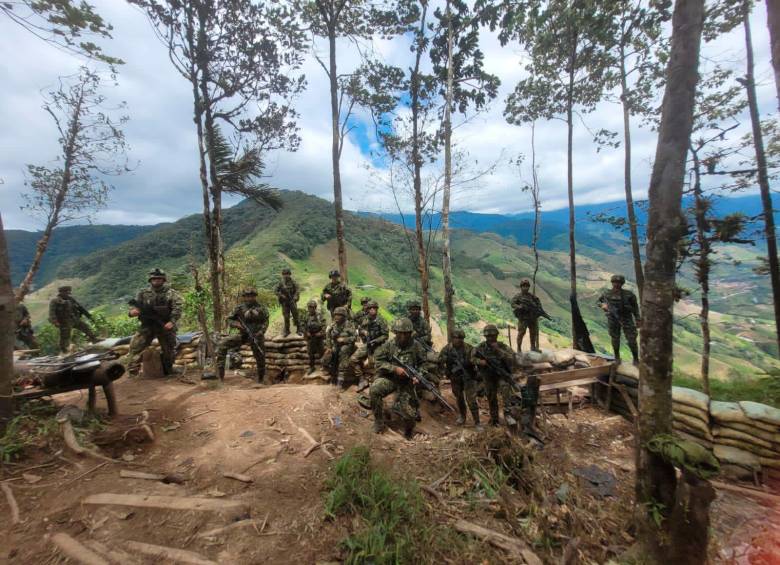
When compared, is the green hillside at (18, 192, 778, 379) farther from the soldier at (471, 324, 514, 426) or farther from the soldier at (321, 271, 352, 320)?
the soldier at (471, 324, 514, 426)

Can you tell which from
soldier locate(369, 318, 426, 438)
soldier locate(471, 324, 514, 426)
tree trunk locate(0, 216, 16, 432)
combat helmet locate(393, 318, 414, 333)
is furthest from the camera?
soldier locate(471, 324, 514, 426)

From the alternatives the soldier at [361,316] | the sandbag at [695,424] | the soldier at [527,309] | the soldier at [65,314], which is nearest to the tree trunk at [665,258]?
the sandbag at [695,424]

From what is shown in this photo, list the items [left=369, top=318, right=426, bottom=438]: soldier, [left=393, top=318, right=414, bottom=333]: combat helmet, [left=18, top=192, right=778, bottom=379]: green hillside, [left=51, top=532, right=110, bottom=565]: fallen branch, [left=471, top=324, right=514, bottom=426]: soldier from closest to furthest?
[left=51, top=532, right=110, bottom=565]: fallen branch, [left=369, top=318, right=426, bottom=438]: soldier, [left=393, top=318, right=414, bottom=333]: combat helmet, [left=471, top=324, right=514, bottom=426]: soldier, [left=18, top=192, right=778, bottom=379]: green hillside

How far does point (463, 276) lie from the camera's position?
292ft

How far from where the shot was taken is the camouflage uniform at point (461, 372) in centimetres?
666

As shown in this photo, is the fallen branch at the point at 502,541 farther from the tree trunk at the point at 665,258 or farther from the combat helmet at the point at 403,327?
the combat helmet at the point at 403,327

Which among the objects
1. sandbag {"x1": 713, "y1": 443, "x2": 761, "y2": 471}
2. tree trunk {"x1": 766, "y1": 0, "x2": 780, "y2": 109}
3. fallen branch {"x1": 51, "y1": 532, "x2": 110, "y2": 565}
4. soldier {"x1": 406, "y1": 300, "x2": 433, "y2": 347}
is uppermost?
tree trunk {"x1": 766, "y1": 0, "x2": 780, "y2": 109}

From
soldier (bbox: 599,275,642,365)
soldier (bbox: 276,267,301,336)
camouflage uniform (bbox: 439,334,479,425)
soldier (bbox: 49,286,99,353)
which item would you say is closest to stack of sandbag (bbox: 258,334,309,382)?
soldier (bbox: 276,267,301,336)

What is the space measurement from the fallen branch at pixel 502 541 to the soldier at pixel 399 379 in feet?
8.31

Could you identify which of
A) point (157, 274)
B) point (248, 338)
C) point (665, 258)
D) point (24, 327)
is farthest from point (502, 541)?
point (24, 327)

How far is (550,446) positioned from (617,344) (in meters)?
3.57

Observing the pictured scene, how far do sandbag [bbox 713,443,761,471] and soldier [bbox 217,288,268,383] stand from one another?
9084 mm

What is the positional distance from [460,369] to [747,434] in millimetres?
4656

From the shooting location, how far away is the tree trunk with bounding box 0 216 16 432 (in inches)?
154
